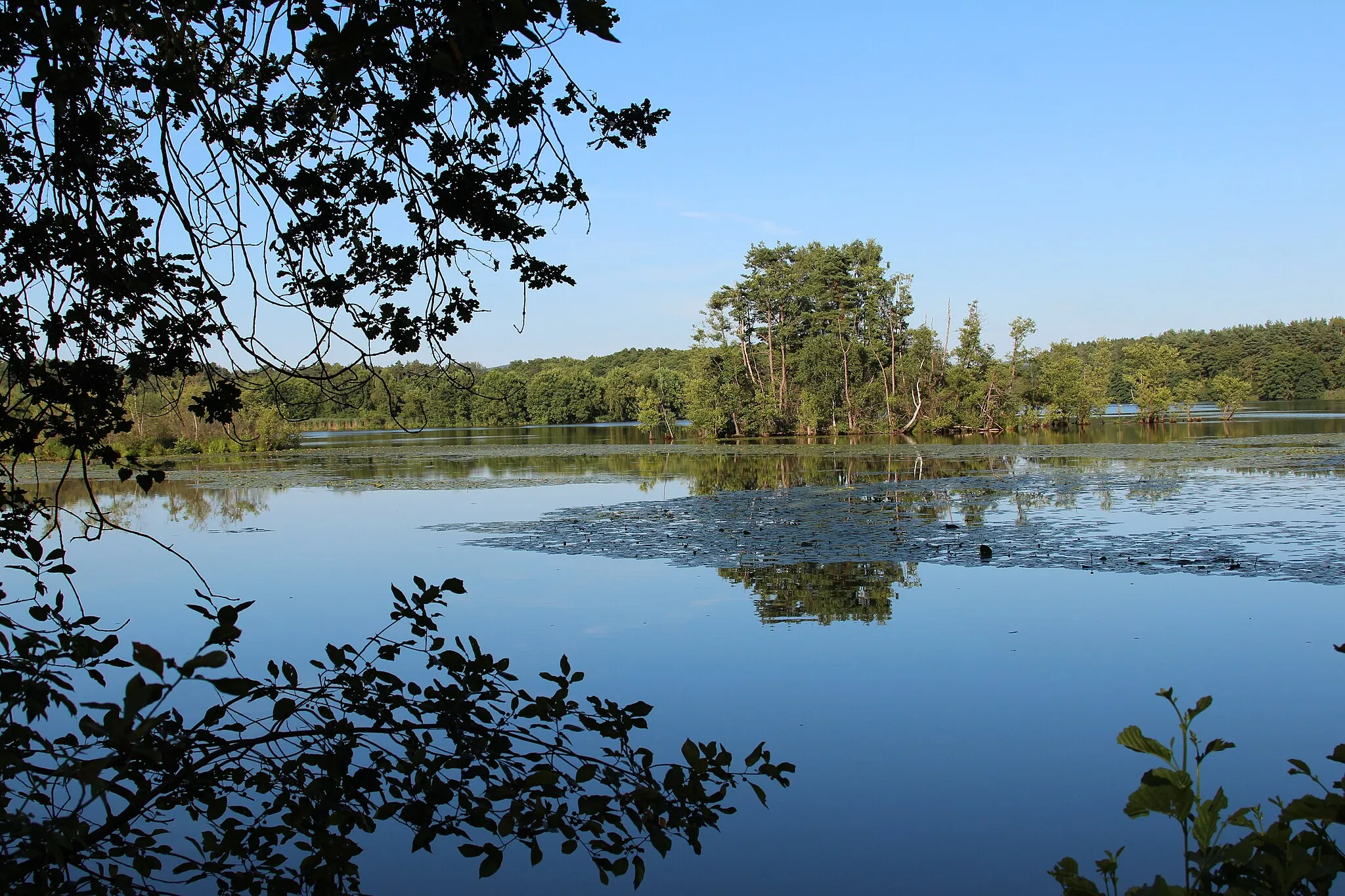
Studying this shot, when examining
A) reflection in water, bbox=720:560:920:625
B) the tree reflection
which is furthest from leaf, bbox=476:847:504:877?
the tree reflection

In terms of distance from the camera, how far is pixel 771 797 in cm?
536

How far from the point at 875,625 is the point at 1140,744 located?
724 cm

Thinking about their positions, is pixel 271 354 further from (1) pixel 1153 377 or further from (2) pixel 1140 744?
(1) pixel 1153 377

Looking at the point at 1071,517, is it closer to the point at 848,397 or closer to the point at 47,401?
the point at 47,401

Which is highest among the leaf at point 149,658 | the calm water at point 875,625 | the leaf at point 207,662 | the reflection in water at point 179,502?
the leaf at point 149,658

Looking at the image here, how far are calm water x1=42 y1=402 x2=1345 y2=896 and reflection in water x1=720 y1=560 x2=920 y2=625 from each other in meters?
0.05

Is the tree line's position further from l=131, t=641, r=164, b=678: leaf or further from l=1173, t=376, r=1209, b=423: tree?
l=131, t=641, r=164, b=678: leaf

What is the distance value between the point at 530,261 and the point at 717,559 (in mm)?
9260

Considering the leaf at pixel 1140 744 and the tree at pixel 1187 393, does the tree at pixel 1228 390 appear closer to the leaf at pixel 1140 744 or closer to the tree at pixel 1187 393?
the tree at pixel 1187 393

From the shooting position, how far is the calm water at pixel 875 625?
4902 millimetres

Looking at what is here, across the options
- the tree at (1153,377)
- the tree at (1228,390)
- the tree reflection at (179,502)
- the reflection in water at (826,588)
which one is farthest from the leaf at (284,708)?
the tree at (1228,390)

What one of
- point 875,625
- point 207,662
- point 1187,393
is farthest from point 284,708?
point 1187,393

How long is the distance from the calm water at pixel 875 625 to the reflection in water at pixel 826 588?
0.05m

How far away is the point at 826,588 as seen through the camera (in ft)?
34.1
